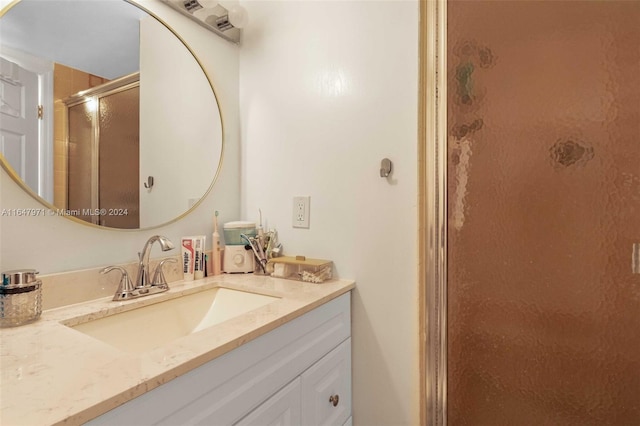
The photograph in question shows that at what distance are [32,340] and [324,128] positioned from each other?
990mm

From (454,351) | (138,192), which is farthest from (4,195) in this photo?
(454,351)

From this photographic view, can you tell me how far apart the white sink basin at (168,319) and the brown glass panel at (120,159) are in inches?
11.0

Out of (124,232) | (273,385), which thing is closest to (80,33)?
(124,232)

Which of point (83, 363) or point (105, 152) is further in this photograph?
point (105, 152)

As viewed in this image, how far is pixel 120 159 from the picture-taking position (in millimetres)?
1005

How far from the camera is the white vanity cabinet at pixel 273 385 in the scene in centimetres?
55

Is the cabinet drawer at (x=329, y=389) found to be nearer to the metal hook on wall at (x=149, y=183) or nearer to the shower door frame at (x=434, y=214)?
the shower door frame at (x=434, y=214)

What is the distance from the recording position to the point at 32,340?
643 millimetres

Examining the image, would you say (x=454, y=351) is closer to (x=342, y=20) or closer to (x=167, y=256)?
(x=167, y=256)

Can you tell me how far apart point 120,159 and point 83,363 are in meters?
0.65

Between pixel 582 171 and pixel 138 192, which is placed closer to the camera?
pixel 582 171

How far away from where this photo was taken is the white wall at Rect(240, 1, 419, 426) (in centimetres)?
107

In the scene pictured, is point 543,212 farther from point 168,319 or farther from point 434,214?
point 168,319

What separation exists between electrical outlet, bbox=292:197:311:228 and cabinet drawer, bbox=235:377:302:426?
56 centimetres
